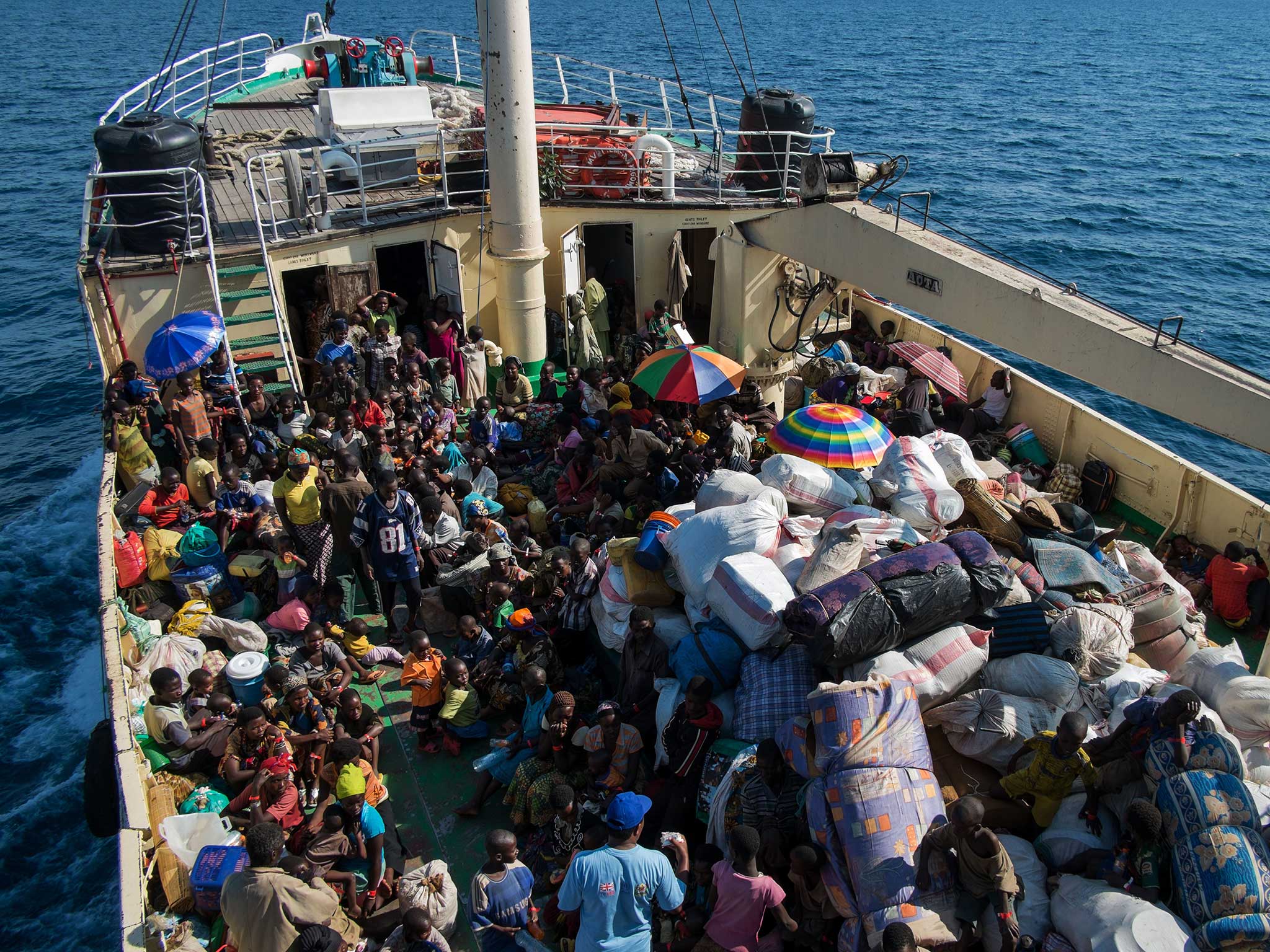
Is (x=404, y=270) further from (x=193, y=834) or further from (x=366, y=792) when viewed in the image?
(x=193, y=834)

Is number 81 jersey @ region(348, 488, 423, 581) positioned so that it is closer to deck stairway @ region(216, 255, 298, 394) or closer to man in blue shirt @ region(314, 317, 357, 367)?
man in blue shirt @ region(314, 317, 357, 367)

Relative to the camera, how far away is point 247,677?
7.58m

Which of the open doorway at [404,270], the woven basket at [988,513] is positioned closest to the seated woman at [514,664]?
the woven basket at [988,513]

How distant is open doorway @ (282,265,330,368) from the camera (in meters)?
12.3

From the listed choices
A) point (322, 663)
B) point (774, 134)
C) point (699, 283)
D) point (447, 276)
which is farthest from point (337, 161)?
point (322, 663)

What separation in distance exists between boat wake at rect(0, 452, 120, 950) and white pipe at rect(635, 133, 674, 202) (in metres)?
8.99

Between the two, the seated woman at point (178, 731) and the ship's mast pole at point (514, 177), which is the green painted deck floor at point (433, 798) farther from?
the ship's mast pole at point (514, 177)

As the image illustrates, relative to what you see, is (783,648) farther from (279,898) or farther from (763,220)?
(763,220)

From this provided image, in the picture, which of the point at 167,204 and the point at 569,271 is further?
the point at 569,271

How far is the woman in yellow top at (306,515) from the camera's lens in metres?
8.68

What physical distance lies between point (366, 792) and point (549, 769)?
1228mm

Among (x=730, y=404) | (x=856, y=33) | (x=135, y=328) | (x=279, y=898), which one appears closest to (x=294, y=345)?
(x=135, y=328)

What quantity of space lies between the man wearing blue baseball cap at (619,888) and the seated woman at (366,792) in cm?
184

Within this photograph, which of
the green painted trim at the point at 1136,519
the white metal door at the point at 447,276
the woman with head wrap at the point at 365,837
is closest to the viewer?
the woman with head wrap at the point at 365,837
